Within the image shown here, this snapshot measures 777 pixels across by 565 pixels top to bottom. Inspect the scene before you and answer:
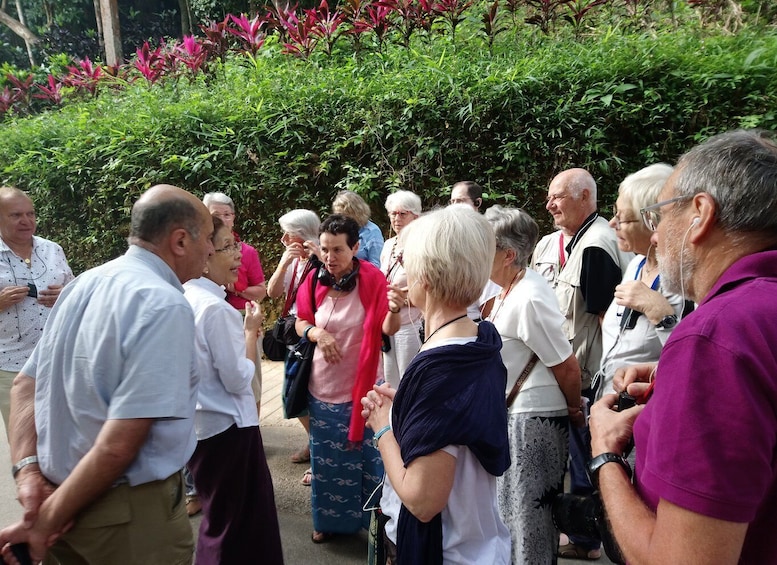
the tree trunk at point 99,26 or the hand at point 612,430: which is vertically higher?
the tree trunk at point 99,26

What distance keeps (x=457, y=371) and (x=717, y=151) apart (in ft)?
2.77

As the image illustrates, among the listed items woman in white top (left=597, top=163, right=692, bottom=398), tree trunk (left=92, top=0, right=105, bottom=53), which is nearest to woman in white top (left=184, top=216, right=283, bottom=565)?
woman in white top (left=597, top=163, right=692, bottom=398)

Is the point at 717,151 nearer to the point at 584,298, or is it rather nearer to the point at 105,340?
the point at 105,340

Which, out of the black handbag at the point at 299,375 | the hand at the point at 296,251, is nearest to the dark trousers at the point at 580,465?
the black handbag at the point at 299,375

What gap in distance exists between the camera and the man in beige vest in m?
3.00

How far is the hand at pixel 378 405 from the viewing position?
1690 millimetres

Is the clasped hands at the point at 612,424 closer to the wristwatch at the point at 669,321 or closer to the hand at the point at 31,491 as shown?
the wristwatch at the point at 669,321

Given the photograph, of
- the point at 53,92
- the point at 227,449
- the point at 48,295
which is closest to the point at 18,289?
the point at 48,295

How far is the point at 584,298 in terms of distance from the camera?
3.09 m

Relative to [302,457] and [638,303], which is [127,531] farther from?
[302,457]

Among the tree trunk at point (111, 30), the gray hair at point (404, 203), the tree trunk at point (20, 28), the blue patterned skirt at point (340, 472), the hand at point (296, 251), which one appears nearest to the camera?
the blue patterned skirt at point (340, 472)

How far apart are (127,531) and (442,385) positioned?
1098 mm

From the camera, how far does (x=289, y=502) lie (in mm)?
3578

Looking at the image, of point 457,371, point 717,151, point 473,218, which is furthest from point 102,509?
point 717,151
